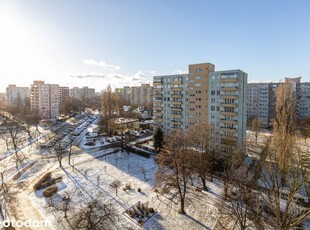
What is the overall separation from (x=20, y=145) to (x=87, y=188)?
3104 cm

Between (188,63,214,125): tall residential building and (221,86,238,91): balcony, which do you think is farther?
(188,63,214,125): tall residential building

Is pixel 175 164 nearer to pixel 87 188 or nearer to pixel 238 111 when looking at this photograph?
pixel 87 188

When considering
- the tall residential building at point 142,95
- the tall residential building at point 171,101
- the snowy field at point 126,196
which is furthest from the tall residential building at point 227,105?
the tall residential building at point 142,95

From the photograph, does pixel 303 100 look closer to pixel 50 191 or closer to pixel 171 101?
pixel 171 101

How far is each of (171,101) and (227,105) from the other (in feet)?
46.6

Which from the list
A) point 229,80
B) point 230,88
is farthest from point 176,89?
point 230,88

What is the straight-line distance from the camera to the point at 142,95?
5192 inches

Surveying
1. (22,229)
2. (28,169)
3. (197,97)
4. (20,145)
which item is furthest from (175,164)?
(20,145)

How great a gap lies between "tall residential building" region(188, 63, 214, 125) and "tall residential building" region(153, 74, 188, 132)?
1748 millimetres

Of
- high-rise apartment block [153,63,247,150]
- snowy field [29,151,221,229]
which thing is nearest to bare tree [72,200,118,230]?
snowy field [29,151,221,229]

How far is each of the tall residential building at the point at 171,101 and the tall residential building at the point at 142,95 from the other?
73.9m

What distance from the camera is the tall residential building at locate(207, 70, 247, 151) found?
34188mm

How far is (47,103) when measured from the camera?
8850cm

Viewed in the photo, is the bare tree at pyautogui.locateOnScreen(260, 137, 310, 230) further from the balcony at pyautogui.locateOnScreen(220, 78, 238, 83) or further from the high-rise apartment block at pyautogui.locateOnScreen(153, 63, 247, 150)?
the balcony at pyautogui.locateOnScreen(220, 78, 238, 83)
